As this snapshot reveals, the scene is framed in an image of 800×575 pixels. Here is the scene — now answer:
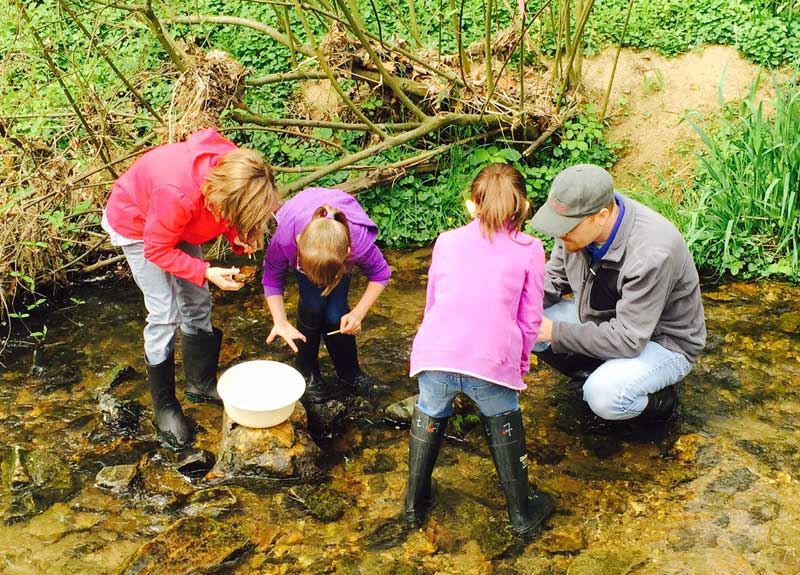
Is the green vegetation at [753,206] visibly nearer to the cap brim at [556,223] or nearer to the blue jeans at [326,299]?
the cap brim at [556,223]

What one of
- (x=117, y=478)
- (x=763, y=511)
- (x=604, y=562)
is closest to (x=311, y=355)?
(x=117, y=478)

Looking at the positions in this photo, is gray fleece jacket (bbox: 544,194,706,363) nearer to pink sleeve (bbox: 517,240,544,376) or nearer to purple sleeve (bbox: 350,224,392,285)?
A: pink sleeve (bbox: 517,240,544,376)

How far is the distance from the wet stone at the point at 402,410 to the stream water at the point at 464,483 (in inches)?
1.8

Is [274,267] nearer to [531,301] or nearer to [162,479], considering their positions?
[162,479]

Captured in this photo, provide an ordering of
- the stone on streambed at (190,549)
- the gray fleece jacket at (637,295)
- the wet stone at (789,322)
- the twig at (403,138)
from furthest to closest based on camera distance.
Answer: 1. the twig at (403,138)
2. the wet stone at (789,322)
3. the gray fleece jacket at (637,295)
4. the stone on streambed at (190,549)

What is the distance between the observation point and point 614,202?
3004 millimetres

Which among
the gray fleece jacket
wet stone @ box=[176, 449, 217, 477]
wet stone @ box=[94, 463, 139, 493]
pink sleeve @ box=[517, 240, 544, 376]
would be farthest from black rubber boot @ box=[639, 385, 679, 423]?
wet stone @ box=[94, 463, 139, 493]

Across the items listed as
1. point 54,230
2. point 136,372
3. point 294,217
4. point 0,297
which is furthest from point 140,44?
point 294,217

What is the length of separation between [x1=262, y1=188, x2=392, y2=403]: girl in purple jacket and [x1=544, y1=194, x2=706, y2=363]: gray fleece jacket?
0.87 m

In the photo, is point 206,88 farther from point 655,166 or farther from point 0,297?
point 655,166

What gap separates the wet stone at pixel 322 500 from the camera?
3.07 metres

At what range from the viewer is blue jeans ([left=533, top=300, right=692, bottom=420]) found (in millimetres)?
3125

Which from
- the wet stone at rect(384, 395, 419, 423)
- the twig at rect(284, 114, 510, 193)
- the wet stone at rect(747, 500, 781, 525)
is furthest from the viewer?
the twig at rect(284, 114, 510, 193)

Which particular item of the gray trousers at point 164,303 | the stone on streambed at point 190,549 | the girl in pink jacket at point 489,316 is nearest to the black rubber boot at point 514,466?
the girl in pink jacket at point 489,316
